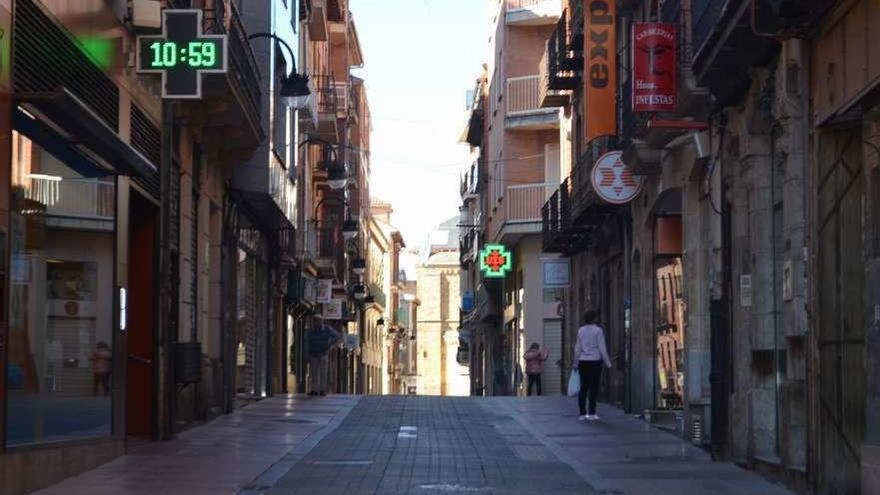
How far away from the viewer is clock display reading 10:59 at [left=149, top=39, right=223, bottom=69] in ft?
60.8

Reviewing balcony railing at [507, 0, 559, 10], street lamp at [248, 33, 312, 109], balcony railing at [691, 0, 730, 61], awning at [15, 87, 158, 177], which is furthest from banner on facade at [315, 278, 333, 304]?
awning at [15, 87, 158, 177]

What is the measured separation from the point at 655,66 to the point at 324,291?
33246 millimetres

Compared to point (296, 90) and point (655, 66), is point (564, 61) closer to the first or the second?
point (296, 90)

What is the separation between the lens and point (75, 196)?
1536 cm

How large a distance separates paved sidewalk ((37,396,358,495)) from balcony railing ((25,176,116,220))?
235cm

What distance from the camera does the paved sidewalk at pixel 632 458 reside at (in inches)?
579

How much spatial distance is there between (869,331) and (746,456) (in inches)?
186

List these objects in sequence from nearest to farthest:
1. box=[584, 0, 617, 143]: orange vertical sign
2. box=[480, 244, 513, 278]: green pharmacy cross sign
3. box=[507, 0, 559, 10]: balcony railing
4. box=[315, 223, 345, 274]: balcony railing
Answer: box=[584, 0, 617, 143]: orange vertical sign
box=[507, 0, 559, 10]: balcony railing
box=[480, 244, 513, 278]: green pharmacy cross sign
box=[315, 223, 345, 274]: balcony railing

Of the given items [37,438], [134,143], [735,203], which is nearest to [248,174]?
[134,143]

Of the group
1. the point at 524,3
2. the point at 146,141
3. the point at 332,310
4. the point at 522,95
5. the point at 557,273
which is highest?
the point at 524,3

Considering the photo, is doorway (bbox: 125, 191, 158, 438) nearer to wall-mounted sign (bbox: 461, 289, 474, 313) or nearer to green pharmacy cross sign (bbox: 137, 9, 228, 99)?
green pharmacy cross sign (bbox: 137, 9, 228, 99)

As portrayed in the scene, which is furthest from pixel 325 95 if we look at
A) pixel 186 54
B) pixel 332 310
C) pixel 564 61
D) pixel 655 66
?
pixel 186 54

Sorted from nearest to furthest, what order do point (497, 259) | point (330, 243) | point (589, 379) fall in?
point (589, 379) → point (497, 259) → point (330, 243)

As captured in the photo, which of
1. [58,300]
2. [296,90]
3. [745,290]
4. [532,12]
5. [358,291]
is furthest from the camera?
[358,291]
